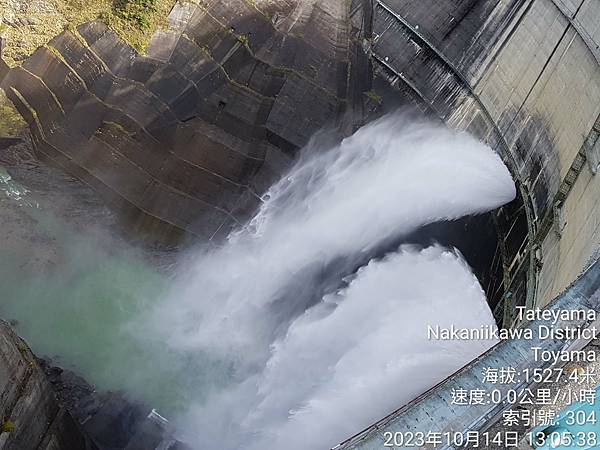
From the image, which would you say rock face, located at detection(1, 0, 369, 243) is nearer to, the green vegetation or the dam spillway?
the dam spillway

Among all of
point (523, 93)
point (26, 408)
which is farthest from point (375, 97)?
point (26, 408)

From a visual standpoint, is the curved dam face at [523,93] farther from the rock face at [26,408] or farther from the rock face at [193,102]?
the rock face at [26,408]

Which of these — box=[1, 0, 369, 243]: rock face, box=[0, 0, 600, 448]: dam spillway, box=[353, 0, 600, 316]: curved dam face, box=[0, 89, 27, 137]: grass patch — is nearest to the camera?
box=[353, 0, 600, 316]: curved dam face

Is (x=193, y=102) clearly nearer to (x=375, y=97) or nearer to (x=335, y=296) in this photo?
(x=375, y=97)

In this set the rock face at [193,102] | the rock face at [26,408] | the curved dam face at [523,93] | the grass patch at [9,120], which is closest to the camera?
the rock face at [26,408]

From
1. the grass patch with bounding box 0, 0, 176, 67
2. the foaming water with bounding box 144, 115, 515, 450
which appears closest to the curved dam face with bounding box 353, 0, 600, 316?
the foaming water with bounding box 144, 115, 515, 450

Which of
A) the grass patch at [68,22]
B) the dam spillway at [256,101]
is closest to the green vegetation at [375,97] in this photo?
the dam spillway at [256,101]
